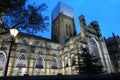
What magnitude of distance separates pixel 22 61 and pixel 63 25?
25.1 meters

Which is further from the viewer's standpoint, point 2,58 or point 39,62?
point 39,62

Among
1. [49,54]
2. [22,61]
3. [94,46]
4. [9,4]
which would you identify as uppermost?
[94,46]

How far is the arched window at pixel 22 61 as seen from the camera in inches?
1176

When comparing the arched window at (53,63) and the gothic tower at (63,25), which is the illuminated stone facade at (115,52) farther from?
the arched window at (53,63)

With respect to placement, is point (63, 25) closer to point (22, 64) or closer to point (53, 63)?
point (53, 63)

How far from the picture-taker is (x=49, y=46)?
131 feet

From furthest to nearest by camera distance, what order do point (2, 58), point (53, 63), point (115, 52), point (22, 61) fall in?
point (115, 52), point (53, 63), point (22, 61), point (2, 58)

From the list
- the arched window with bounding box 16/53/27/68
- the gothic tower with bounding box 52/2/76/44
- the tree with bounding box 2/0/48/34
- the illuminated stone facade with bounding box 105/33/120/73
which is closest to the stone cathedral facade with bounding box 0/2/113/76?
the arched window with bounding box 16/53/27/68

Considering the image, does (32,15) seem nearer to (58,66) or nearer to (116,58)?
(58,66)

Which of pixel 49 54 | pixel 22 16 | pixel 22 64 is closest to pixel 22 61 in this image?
pixel 22 64

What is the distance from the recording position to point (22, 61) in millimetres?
30609

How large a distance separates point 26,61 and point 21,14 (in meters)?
22.7

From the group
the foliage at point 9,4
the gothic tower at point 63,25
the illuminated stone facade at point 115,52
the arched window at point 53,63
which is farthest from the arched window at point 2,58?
the illuminated stone facade at point 115,52

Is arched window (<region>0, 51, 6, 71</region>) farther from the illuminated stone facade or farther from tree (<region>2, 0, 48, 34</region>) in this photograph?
the illuminated stone facade
